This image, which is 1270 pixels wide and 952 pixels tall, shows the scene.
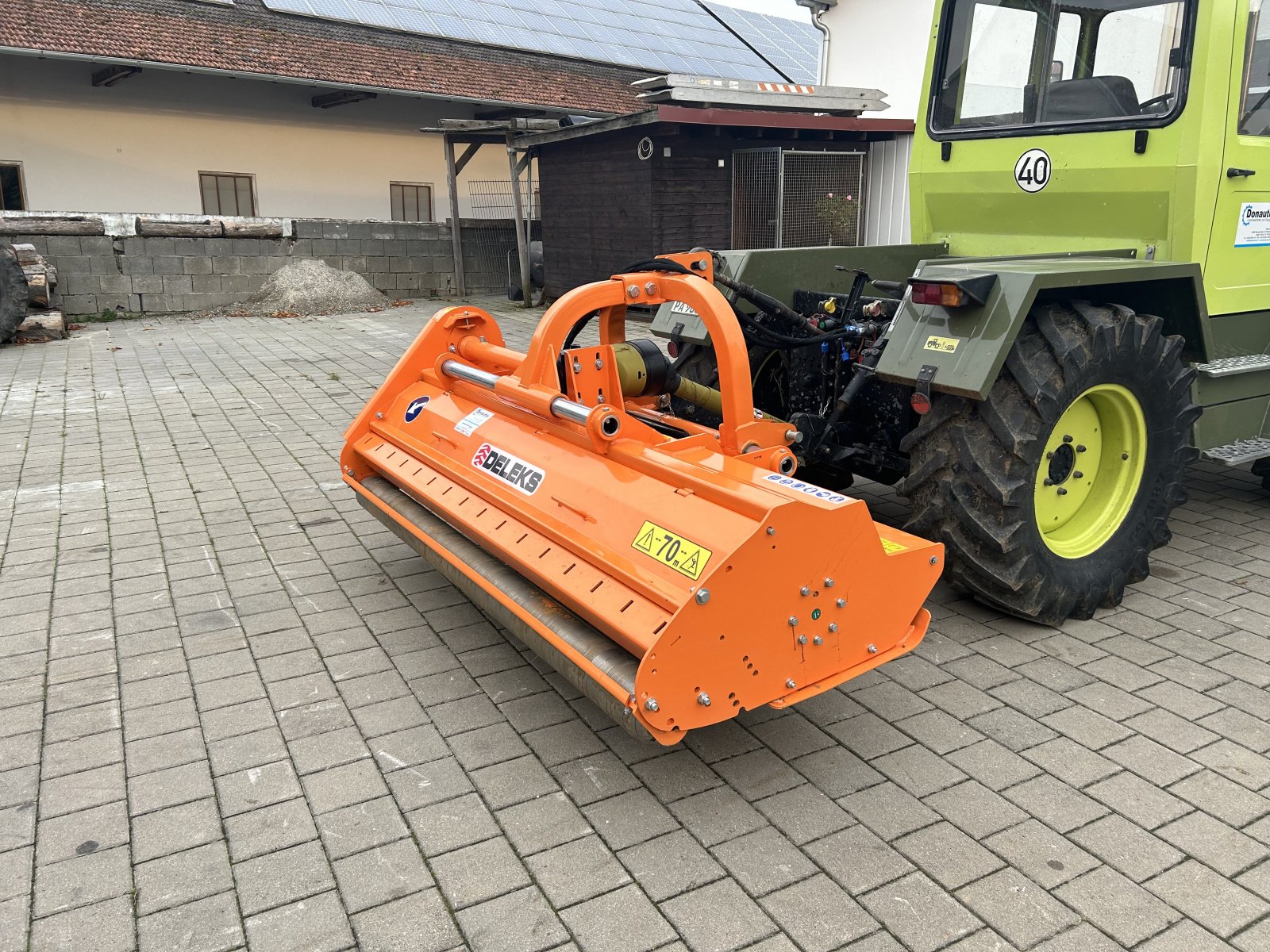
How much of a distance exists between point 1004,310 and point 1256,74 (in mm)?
1682

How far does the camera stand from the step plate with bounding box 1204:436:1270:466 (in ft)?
13.5

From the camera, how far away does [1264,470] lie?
17.0ft

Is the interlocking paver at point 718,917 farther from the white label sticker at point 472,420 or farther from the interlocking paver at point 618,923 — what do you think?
the white label sticker at point 472,420

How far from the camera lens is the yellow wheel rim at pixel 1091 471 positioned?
3705mm

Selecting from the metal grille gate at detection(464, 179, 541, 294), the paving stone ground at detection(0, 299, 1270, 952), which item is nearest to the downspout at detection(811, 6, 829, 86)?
the metal grille gate at detection(464, 179, 541, 294)

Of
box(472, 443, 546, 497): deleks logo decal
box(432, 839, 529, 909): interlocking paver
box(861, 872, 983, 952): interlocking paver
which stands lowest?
box(861, 872, 983, 952): interlocking paver

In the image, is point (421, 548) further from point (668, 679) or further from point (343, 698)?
point (668, 679)

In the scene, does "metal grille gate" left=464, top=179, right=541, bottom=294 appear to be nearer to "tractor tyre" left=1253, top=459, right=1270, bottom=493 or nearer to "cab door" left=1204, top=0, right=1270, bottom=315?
"tractor tyre" left=1253, top=459, right=1270, bottom=493

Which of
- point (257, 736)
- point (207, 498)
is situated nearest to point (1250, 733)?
point (257, 736)

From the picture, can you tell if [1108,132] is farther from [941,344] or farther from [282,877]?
[282,877]

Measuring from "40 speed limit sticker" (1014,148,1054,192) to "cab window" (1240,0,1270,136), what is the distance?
733 millimetres

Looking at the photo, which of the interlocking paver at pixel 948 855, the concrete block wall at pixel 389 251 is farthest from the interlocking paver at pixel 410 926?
the concrete block wall at pixel 389 251

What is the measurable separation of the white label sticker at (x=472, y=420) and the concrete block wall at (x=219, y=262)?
1031 cm

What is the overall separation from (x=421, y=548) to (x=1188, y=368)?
3.02 metres
